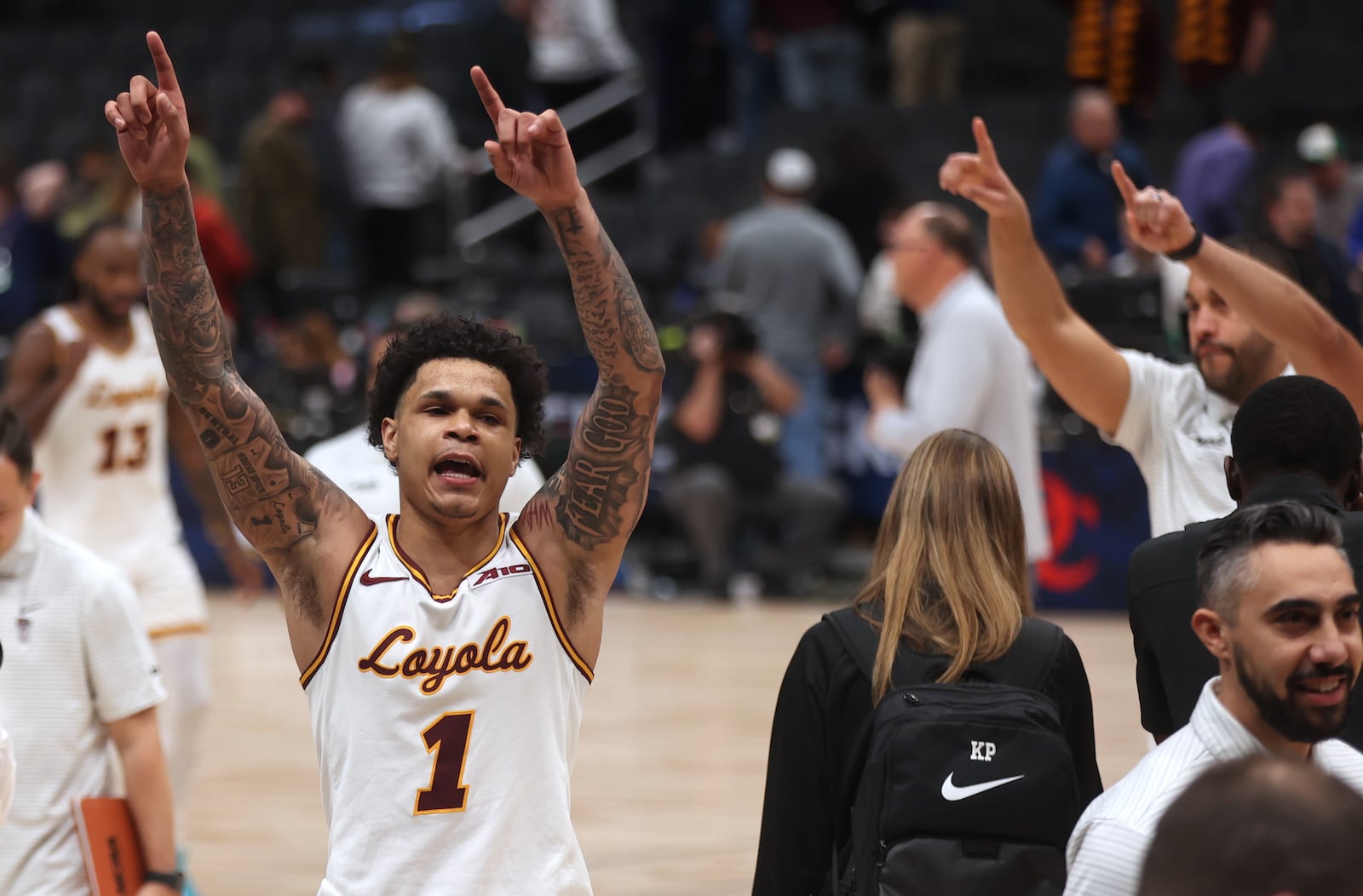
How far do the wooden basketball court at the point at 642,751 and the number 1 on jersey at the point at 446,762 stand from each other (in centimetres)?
298

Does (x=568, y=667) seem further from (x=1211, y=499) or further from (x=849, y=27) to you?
(x=849, y=27)

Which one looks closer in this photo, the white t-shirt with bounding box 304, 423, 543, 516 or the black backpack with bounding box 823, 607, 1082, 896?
the black backpack with bounding box 823, 607, 1082, 896

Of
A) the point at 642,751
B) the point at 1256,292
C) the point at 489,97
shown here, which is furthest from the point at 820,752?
the point at 642,751

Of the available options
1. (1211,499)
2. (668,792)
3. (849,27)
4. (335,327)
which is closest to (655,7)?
(849,27)

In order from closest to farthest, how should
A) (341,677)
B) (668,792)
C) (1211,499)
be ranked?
(341,677) → (1211,499) → (668,792)

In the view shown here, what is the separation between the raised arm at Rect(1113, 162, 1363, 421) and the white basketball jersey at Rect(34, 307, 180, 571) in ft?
12.2

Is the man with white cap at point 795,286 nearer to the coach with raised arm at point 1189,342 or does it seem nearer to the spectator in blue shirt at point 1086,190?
the spectator in blue shirt at point 1086,190

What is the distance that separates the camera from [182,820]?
7.01 m

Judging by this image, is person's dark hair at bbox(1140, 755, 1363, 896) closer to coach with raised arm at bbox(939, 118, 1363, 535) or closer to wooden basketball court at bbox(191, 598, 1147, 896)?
coach with raised arm at bbox(939, 118, 1363, 535)

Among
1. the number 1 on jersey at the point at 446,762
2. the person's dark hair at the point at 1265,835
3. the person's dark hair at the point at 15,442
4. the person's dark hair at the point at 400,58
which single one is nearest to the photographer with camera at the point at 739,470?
the person's dark hair at the point at 400,58

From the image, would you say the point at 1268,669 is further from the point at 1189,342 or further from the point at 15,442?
the point at 15,442

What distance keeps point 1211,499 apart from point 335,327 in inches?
490

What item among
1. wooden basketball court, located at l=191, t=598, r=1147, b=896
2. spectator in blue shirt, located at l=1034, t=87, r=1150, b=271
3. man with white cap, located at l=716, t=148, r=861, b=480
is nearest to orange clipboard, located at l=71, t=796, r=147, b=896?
wooden basketball court, located at l=191, t=598, r=1147, b=896

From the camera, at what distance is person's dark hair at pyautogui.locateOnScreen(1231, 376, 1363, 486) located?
348 cm
